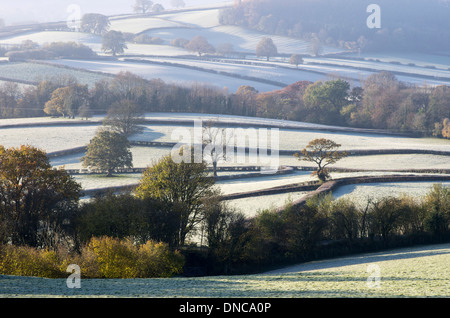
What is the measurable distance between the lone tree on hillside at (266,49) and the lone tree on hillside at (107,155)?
118m

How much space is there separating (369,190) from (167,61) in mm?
115289

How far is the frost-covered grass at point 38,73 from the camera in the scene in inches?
4793

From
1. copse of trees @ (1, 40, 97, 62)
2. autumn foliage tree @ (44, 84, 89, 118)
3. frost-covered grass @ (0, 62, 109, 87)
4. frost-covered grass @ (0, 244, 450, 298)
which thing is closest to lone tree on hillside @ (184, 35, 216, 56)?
Answer: copse of trees @ (1, 40, 97, 62)

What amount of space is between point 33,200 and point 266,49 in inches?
5767

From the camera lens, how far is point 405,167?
62.7 metres

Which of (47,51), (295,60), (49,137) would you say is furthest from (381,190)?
(47,51)

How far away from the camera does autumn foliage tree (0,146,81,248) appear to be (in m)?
35.1

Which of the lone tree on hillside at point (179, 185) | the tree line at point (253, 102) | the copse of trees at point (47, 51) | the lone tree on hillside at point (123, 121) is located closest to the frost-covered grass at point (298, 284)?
the lone tree on hillside at point (179, 185)

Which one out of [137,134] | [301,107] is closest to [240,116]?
[301,107]

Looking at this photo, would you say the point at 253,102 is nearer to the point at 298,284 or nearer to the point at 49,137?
the point at 49,137

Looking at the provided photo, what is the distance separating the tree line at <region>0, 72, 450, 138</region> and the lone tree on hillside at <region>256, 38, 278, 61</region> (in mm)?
60293

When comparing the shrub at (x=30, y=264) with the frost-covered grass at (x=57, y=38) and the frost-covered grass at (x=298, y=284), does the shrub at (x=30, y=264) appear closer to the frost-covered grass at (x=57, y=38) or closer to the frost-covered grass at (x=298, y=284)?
the frost-covered grass at (x=298, y=284)
